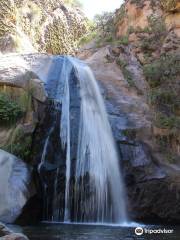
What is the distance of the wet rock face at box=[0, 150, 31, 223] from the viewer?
10.4 m

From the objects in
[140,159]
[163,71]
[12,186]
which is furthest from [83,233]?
[163,71]

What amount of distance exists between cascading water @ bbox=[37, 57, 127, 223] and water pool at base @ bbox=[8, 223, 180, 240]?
796 millimetres

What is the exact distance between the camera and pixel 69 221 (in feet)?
36.1

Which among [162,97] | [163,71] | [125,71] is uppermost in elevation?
[125,71]

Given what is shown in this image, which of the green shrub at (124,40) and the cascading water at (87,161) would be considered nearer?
the cascading water at (87,161)

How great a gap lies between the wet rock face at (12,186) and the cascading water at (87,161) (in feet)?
2.60

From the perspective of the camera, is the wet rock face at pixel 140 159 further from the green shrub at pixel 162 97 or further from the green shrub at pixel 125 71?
the green shrub at pixel 162 97

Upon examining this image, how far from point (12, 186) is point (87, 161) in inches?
83.4

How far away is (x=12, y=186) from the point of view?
10719mm

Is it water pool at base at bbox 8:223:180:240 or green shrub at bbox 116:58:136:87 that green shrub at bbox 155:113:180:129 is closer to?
green shrub at bbox 116:58:136:87

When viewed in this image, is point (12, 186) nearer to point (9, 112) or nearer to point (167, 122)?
point (9, 112)

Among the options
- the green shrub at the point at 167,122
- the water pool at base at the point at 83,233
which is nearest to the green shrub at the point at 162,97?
the green shrub at the point at 167,122

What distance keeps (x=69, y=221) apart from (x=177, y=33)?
8.91 m

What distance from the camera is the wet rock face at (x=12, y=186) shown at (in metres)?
10.4
